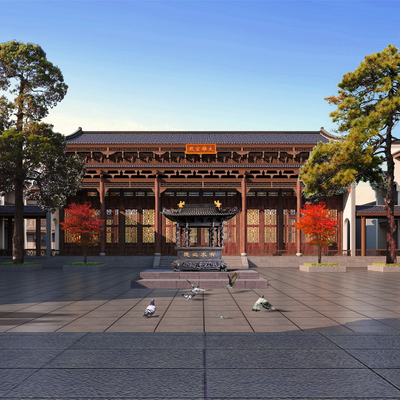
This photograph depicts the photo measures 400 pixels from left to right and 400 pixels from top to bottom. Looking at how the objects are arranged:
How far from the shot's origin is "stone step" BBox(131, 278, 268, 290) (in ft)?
53.9

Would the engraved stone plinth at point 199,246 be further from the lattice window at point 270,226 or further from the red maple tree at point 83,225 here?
the lattice window at point 270,226

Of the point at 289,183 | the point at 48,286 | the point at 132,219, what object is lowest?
the point at 48,286

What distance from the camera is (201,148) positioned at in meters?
32.5

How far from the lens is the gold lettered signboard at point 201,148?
32438 millimetres

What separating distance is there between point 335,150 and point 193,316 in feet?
63.2

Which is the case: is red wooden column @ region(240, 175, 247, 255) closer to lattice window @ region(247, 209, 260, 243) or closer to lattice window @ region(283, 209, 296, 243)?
lattice window @ region(247, 209, 260, 243)

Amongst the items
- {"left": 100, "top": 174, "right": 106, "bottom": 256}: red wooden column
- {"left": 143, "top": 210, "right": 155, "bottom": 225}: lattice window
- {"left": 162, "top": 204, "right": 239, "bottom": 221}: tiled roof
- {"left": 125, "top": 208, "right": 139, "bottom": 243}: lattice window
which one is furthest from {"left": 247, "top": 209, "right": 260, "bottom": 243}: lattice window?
{"left": 162, "top": 204, "right": 239, "bottom": 221}: tiled roof

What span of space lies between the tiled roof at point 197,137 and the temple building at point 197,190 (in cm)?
205

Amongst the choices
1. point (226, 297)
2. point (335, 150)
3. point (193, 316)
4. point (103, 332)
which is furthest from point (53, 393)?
point (335, 150)

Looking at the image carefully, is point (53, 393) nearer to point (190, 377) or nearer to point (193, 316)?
point (190, 377)

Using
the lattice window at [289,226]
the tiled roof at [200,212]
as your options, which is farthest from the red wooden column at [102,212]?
the lattice window at [289,226]

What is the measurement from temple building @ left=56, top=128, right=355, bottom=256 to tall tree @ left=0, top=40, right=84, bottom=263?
15.5 feet

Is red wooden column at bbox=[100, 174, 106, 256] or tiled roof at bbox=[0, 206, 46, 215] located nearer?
red wooden column at bbox=[100, 174, 106, 256]

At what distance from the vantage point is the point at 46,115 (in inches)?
1082
